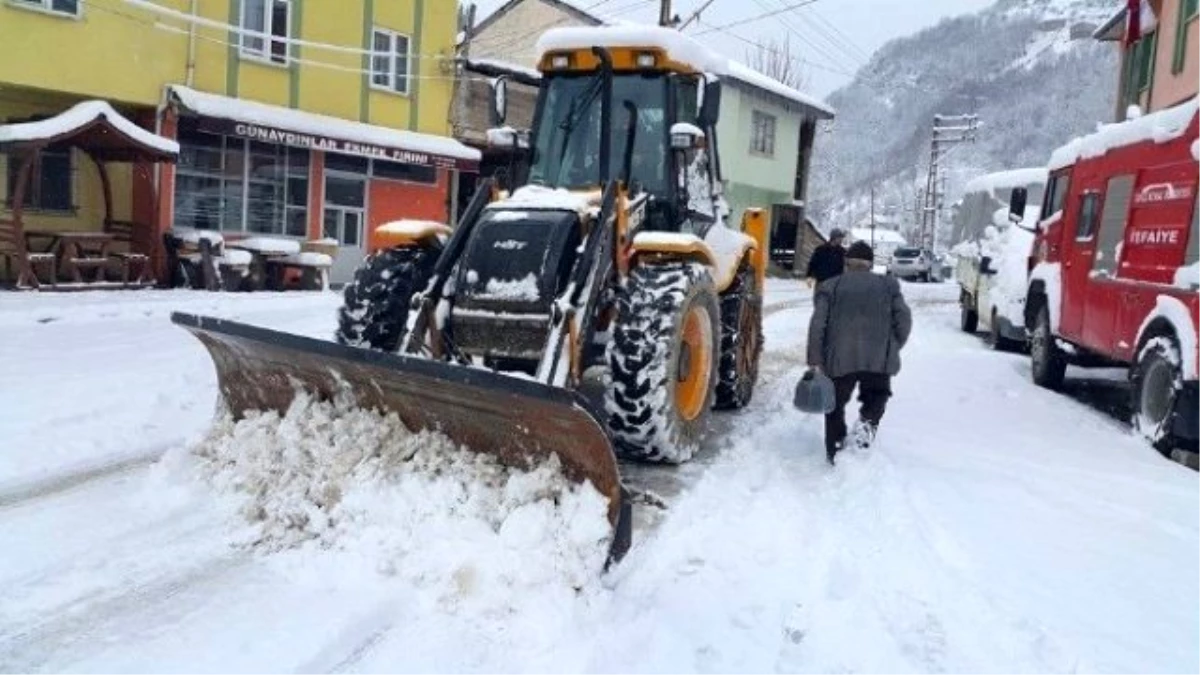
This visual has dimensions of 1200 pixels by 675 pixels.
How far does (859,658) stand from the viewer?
3.35 meters

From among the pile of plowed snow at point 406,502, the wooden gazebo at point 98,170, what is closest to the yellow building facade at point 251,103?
the wooden gazebo at point 98,170

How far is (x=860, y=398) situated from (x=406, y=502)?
347 cm

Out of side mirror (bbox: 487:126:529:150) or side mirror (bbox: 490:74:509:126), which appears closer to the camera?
side mirror (bbox: 490:74:509:126)

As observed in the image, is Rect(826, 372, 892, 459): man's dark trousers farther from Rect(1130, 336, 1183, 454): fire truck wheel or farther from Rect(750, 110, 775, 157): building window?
Rect(750, 110, 775, 157): building window

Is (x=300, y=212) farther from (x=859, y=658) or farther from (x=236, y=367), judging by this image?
(x=859, y=658)

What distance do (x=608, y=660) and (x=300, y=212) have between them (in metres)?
17.0

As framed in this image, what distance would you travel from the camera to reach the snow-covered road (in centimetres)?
331

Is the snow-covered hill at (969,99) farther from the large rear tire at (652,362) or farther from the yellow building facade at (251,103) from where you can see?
the large rear tire at (652,362)

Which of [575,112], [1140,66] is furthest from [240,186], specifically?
[1140,66]

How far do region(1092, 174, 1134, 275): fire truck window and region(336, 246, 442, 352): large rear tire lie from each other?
6.14 metres

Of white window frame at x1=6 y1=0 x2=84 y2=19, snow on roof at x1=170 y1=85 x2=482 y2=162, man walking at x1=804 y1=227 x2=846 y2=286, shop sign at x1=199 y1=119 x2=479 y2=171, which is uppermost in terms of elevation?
white window frame at x1=6 y1=0 x2=84 y2=19

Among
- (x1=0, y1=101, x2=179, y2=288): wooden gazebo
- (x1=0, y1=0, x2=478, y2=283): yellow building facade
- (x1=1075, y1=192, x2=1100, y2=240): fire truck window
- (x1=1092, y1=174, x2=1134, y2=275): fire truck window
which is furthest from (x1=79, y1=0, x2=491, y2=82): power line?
(x1=1092, y1=174, x2=1134, y2=275): fire truck window

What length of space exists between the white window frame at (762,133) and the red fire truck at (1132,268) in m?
22.1

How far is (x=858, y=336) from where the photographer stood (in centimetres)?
614
